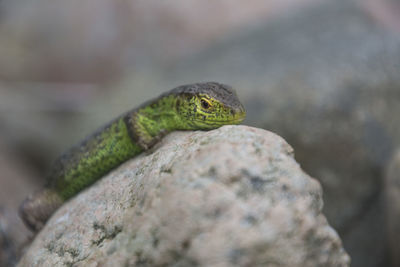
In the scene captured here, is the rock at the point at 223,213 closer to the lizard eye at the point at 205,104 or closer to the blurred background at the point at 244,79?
the lizard eye at the point at 205,104

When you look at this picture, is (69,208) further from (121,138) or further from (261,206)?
(261,206)

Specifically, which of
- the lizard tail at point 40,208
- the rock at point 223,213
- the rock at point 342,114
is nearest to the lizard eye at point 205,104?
the rock at point 223,213

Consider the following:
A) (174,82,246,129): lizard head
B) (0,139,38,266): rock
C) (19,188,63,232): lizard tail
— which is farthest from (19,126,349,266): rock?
(0,139,38,266): rock

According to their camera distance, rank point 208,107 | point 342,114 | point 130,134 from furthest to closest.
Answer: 1. point 342,114
2. point 130,134
3. point 208,107

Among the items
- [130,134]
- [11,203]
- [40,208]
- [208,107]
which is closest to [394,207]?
[208,107]

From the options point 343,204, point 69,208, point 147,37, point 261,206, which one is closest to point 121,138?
point 69,208

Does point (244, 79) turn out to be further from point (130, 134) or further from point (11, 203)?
point (11, 203)

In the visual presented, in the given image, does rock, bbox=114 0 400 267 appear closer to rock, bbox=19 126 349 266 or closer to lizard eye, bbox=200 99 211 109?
lizard eye, bbox=200 99 211 109

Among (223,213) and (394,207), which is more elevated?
(223,213)
